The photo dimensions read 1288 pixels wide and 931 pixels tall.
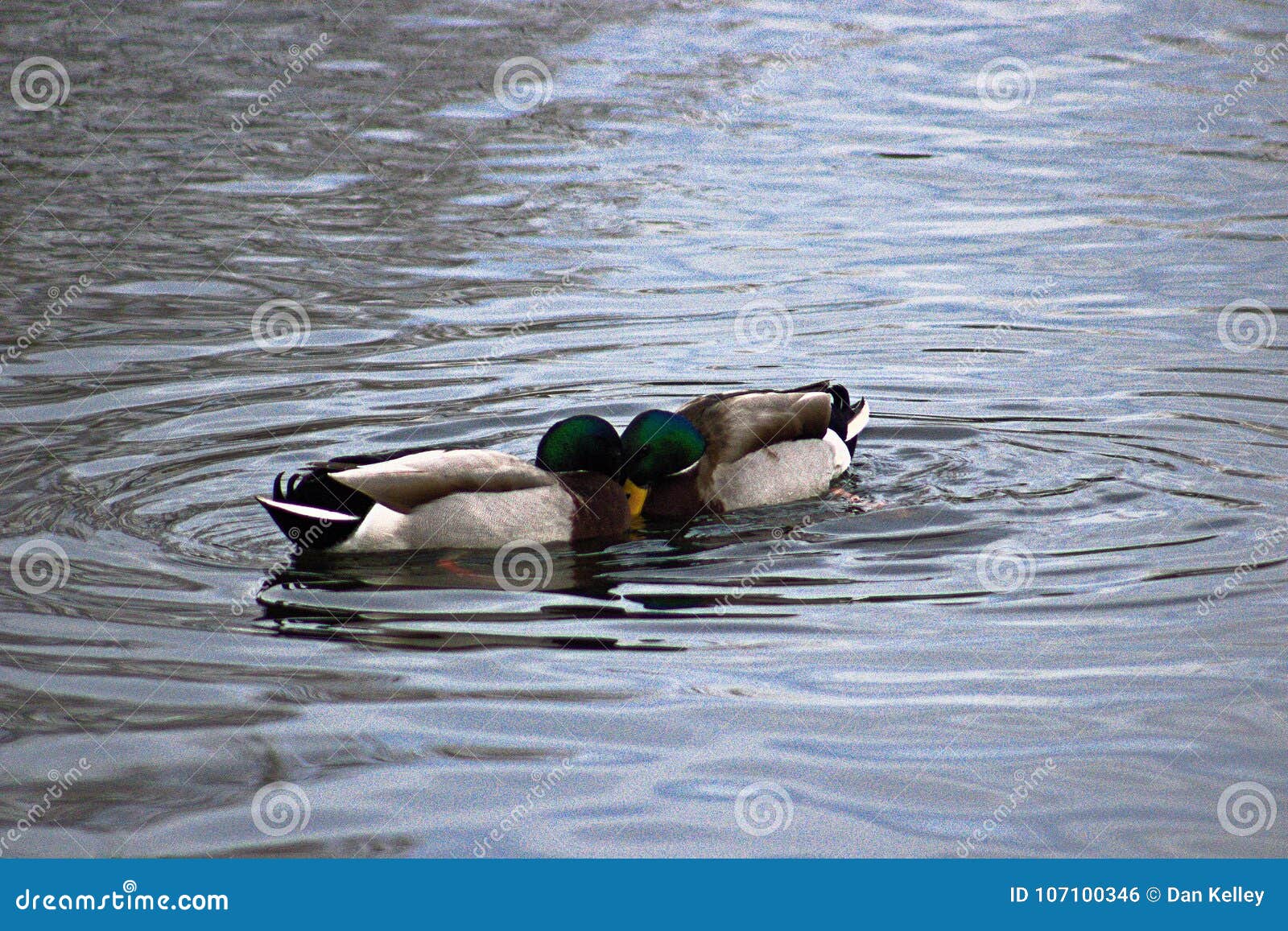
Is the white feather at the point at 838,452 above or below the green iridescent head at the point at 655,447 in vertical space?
above

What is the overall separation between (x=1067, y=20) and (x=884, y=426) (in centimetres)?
1480

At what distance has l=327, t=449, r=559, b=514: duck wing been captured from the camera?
→ 7.68m

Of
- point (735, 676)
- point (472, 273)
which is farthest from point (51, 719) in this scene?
point (472, 273)

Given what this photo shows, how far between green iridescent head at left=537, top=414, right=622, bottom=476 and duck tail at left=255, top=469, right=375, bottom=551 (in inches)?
38.3

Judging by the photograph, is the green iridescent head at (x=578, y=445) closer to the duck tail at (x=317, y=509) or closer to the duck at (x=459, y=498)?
the duck at (x=459, y=498)

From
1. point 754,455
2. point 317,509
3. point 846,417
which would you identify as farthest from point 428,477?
point 846,417

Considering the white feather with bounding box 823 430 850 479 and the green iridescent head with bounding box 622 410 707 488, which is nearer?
the green iridescent head with bounding box 622 410 707 488

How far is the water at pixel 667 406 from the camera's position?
17.6ft

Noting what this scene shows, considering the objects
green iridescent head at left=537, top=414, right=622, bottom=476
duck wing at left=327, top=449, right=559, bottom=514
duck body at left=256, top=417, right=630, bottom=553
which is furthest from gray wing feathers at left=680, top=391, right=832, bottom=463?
duck wing at left=327, top=449, right=559, bottom=514

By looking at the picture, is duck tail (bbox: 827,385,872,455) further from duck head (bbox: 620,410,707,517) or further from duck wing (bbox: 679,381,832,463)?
duck head (bbox: 620,410,707,517)

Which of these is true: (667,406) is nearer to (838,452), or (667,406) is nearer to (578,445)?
(838,452)

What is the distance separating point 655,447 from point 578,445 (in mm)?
471

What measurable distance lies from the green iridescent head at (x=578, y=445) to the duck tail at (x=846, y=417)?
152 cm

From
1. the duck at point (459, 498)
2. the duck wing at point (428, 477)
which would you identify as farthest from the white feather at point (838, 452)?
the duck wing at point (428, 477)
